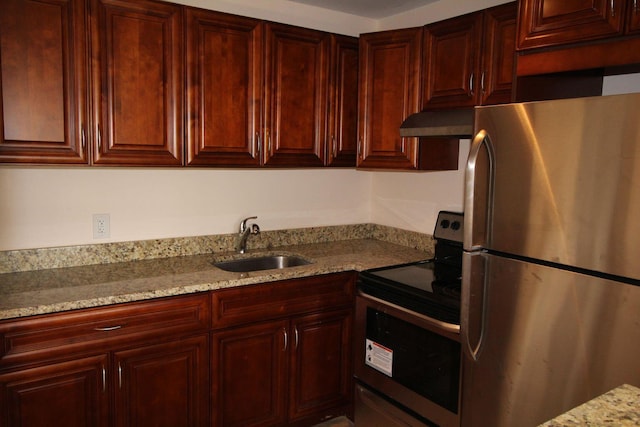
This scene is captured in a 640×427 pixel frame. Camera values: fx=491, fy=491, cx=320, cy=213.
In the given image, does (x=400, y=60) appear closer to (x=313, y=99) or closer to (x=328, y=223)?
(x=313, y=99)

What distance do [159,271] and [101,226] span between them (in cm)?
43

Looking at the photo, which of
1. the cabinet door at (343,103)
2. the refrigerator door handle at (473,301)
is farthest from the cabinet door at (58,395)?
the cabinet door at (343,103)

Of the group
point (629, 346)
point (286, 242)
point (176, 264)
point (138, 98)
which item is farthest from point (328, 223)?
point (629, 346)

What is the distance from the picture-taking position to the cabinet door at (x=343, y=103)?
2.89 metres

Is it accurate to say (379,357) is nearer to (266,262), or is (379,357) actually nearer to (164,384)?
(266,262)

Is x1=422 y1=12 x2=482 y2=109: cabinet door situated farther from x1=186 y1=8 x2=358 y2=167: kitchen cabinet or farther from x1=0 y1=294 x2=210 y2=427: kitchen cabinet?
x1=0 y1=294 x2=210 y2=427: kitchen cabinet

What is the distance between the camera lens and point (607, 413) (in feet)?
3.09

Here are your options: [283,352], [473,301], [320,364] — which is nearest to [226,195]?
[283,352]

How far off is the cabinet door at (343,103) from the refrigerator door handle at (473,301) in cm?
137

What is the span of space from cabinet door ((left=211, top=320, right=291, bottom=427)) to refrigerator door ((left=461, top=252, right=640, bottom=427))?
0.97 meters

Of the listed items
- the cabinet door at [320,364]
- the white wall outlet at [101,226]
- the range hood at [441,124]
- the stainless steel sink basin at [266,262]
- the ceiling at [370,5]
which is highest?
the ceiling at [370,5]

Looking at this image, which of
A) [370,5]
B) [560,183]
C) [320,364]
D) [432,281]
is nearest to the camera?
[560,183]

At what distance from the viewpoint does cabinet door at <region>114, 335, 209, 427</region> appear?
2066 mm

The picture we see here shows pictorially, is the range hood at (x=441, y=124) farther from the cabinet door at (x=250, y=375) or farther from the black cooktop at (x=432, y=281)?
the cabinet door at (x=250, y=375)
